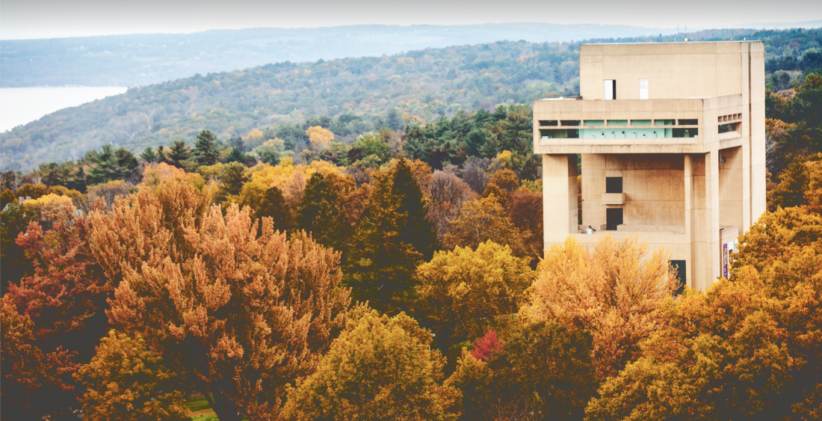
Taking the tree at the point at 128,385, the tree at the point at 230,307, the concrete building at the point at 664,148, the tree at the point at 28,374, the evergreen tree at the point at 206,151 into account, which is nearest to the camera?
the tree at the point at 128,385

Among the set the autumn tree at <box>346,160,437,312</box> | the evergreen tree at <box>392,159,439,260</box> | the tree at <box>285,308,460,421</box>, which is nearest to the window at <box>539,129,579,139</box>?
the evergreen tree at <box>392,159,439,260</box>

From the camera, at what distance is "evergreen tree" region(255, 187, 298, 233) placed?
78.1 metres

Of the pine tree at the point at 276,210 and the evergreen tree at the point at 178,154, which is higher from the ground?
the evergreen tree at the point at 178,154

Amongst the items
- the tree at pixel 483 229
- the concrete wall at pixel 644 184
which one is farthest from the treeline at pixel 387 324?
the tree at pixel 483 229

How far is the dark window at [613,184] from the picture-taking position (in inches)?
2781

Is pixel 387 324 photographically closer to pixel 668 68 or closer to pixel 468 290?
pixel 468 290

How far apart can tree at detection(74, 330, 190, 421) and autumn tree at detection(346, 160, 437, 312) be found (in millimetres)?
17230

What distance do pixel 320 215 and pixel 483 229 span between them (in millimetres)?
12810

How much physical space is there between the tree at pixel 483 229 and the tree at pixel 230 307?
25.1 meters

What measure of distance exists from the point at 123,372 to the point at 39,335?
702cm

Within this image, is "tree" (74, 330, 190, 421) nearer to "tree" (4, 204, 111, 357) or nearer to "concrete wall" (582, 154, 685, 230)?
"tree" (4, 204, 111, 357)

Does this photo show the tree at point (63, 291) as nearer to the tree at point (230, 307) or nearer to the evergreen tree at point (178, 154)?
the tree at point (230, 307)

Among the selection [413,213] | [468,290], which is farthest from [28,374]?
[413,213]

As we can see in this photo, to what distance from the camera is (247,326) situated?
162 ft
